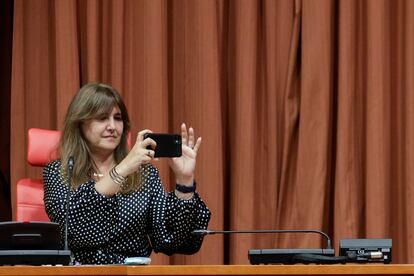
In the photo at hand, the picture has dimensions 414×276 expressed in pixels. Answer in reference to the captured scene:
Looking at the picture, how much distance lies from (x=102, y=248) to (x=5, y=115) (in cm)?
157

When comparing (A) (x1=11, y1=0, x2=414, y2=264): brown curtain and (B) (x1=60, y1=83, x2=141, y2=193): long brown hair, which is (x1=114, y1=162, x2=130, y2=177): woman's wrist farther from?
(A) (x1=11, y1=0, x2=414, y2=264): brown curtain

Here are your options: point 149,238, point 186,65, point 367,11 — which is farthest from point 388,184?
point 149,238

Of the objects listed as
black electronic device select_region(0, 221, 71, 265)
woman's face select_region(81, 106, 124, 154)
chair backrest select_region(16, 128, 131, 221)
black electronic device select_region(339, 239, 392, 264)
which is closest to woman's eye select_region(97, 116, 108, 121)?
woman's face select_region(81, 106, 124, 154)

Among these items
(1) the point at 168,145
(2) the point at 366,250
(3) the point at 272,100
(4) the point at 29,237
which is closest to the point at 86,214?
(1) the point at 168,145

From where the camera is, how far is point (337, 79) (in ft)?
→ 13.7

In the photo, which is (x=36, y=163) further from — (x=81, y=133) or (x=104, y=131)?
(x=104, y=131)

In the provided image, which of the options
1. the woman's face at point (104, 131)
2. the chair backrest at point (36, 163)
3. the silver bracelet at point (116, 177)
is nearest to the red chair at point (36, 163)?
the chair backrest at point (36, 163)

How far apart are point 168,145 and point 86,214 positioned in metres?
0.38

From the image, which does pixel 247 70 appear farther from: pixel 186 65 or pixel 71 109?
pixel 71 109

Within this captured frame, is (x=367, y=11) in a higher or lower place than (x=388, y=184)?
higher

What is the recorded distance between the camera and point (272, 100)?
417cm

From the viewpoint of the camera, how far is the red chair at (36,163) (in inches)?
135

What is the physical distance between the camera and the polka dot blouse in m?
3.14

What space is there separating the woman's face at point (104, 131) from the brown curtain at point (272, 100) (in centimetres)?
83
